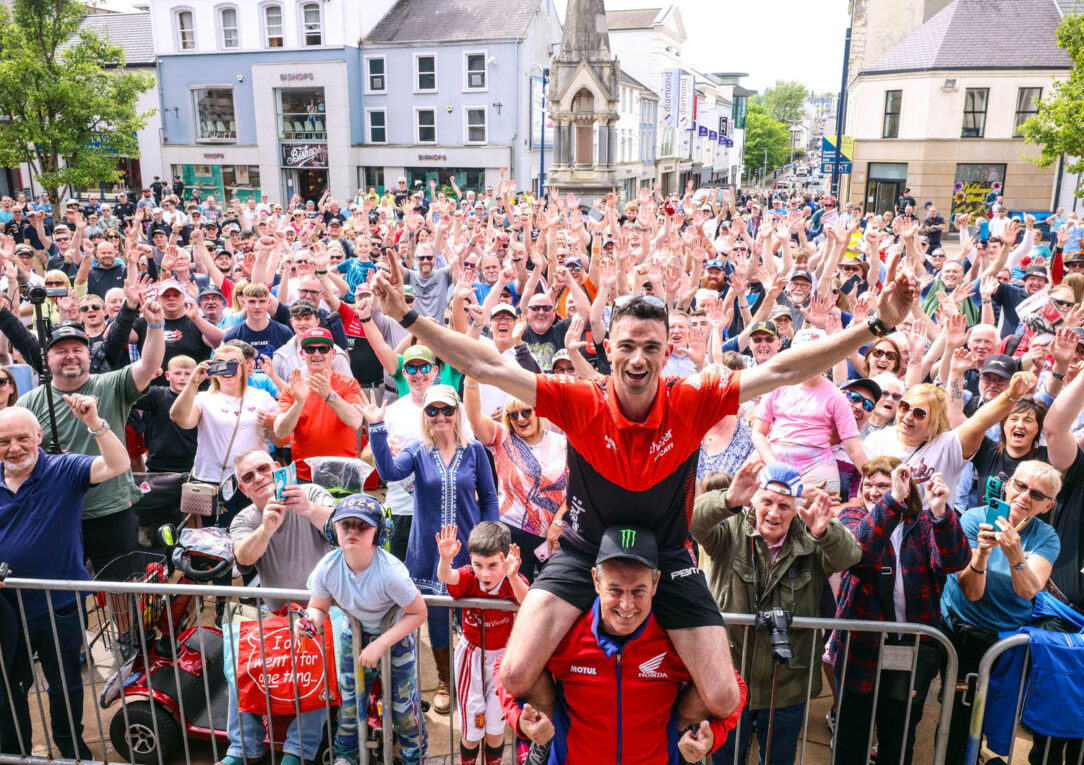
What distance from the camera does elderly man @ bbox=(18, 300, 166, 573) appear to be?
5.27 meters

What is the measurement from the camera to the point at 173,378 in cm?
604

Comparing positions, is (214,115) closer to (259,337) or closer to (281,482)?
(259,337)

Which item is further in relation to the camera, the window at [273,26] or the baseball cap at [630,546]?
the window at [273,26]

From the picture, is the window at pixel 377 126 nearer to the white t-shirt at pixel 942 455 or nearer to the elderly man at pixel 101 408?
the elderly man at pixel 101 408

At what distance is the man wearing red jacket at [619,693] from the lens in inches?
128

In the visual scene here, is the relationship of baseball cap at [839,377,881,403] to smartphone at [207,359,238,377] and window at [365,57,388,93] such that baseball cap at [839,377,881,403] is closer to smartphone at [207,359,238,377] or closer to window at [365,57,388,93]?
smartphone at [207,359,238,377]

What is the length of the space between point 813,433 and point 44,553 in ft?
15.9

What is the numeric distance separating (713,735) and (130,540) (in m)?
4.15

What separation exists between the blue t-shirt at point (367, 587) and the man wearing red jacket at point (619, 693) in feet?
2.91

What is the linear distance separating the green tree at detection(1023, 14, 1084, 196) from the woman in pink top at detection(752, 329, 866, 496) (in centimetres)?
2046

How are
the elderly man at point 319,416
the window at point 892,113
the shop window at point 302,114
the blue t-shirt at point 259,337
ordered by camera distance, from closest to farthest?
the elderly man at point 319,416
the blue t-shirt at point 259,337
the window at point 892,113
the shop window at point 302,114

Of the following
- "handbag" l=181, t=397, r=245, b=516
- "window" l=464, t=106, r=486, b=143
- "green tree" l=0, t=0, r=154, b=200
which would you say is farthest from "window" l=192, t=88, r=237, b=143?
"handbag" l=181, t=397, r=245, b=516

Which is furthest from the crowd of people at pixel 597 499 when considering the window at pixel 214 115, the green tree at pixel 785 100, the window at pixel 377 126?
the green tree at pixel 785 100

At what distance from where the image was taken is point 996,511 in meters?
4.41
